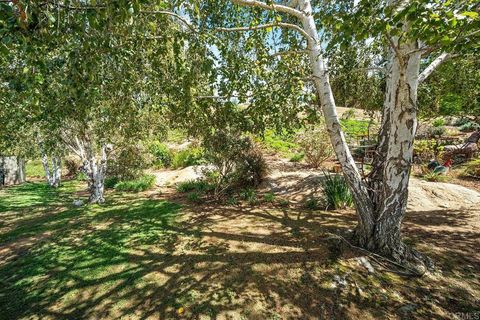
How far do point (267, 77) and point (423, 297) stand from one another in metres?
4.36

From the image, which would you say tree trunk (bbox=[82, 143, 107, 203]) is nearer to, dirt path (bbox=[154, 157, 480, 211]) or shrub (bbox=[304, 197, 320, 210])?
dirt path (bbox=[154, 157, 480, 211])

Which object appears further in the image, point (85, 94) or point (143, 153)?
point (143, 153)

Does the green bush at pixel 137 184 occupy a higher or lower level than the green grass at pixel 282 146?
lower

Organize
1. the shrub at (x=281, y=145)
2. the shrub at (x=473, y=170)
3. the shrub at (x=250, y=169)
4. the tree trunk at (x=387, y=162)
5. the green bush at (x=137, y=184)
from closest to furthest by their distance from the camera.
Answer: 1. the tree trunk at (x=387, y=162)
2. the shrub at (x=250, y=169)
3. the shrub at (x=473, y=170)
4. the green bush at (x=137, y=184)
5. the shrub at (x=281, y=145)

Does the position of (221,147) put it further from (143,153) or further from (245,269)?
(143,153)

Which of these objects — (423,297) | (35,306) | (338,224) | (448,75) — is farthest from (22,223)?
(448,75)

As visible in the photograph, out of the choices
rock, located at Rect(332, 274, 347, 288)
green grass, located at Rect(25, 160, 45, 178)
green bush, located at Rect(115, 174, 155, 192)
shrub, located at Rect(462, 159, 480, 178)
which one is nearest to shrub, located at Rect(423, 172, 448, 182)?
shrub, located at Rect(462, 159, 480, 178)

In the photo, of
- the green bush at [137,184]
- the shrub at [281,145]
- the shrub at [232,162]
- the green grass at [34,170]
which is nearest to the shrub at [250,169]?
the shrub at [232,162]

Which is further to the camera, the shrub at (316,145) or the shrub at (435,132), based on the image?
the shrub at (435,132)

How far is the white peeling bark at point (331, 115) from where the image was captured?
4.04 metres

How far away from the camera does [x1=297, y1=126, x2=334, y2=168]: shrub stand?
11438 mm

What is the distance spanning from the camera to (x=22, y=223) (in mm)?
8281

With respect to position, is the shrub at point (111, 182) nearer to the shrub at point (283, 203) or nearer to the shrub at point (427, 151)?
the shrub at point (283, 203)

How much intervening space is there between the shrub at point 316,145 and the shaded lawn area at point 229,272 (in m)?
5.37
